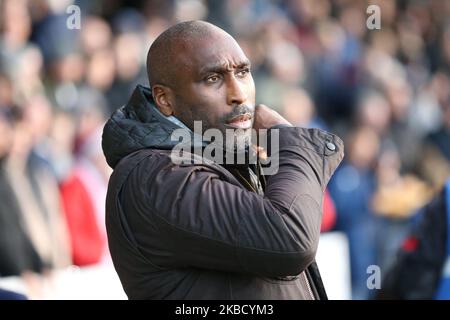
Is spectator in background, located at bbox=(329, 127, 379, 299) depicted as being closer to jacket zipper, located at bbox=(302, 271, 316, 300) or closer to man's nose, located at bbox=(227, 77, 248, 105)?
jacket zipper, located at bbox=(302, 271, 316, 300)

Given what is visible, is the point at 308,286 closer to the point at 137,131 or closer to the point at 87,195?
the point at 137,131

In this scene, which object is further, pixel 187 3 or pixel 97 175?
pixel 187 3

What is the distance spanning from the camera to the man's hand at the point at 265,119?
2795 mm

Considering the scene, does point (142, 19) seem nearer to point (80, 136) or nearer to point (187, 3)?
point (187, 3)

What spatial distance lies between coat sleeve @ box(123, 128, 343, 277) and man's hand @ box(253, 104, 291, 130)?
23cm

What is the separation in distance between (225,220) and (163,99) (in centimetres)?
48

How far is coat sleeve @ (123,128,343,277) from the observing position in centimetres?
242

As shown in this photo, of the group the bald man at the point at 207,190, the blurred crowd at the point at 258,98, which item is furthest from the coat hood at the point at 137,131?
the blurred crowd at the point at 258,98

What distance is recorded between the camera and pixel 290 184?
2506 millimetres

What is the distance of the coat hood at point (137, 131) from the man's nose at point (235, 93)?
0.17 meters

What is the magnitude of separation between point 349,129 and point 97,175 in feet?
9.56

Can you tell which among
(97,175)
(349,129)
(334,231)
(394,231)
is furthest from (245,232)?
(349,129)

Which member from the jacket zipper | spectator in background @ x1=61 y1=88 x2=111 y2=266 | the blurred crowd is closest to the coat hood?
the jacket zipper

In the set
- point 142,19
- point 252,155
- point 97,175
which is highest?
point 142,19
